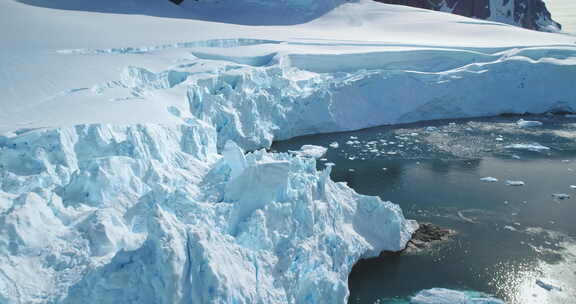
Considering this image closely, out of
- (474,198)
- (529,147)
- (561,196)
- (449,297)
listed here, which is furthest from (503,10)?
(449,297)

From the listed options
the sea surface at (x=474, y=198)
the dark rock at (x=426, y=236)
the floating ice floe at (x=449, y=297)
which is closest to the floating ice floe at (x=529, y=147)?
the sea surface at (x=474, y=198)

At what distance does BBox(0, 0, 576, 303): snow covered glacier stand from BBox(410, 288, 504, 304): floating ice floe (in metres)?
0.91

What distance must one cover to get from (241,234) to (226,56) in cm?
839

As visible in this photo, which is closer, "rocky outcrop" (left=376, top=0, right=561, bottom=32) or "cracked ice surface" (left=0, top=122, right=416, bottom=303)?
"cracked ice surface" (left=0, top=122, right=416, bottom=303)

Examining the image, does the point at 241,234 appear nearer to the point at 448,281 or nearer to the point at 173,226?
the point at 173,226

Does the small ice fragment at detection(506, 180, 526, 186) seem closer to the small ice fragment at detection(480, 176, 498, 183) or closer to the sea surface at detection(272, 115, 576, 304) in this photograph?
the sea surface at detection(272, 115, 576, 304)

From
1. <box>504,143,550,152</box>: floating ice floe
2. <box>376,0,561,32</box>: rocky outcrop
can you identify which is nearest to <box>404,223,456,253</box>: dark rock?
<box>504,143,550,152</box>: floating ice floe

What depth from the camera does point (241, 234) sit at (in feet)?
16.7

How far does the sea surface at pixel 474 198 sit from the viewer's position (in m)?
5.85

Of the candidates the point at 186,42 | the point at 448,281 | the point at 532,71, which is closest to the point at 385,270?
the point at 448,281

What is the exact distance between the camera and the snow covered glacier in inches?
166

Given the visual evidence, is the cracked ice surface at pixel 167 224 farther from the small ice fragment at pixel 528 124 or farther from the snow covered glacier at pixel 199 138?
the small ice fragment at pixel 528 124

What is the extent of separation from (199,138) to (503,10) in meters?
30.4

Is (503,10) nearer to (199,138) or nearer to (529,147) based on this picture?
(529,147)
